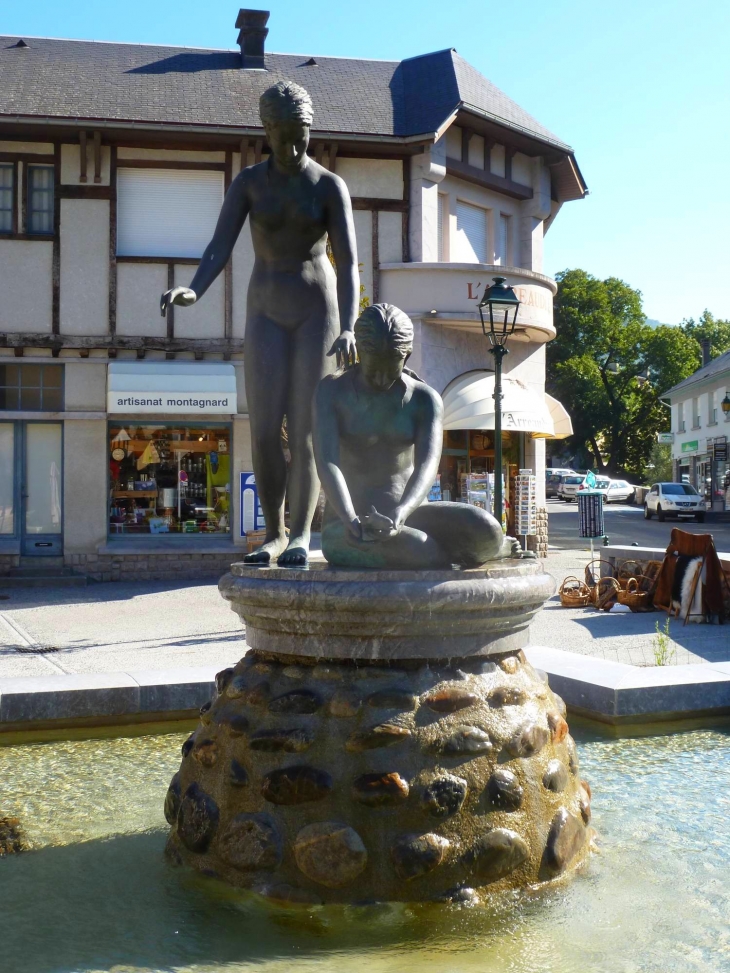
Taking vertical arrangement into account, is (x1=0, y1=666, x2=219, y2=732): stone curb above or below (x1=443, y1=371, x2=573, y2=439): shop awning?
below

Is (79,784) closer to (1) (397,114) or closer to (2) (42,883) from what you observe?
(2) (42,883)

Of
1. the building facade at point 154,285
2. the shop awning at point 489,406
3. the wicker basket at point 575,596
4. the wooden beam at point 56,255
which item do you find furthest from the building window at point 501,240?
the wicker basket at point 575,596

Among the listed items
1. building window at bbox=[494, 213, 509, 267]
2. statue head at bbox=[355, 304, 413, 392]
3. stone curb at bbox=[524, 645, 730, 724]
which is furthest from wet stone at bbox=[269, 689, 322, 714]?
building window at bbox=[494, 213, 509, 267]

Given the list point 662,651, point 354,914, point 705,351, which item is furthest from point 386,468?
point 705,351

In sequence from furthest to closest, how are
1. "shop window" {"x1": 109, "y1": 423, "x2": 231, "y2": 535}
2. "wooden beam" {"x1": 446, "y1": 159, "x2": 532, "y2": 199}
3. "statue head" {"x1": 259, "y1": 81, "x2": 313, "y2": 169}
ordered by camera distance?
"wooden beam" {"x1": 446, "y1": 159, "x2": 532, "y2": 199} < "shop window" {"x1": 109, "y1": 423, "x2": 231, "y2": 535} < "statue head" {"x1": 259, "y1": 81, "x2": 313, "y2": 169}

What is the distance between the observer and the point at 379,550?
3529 mm

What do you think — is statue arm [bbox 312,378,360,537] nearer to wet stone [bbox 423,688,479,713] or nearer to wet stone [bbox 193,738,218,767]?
wet stone [bbox 423,688,479,713]

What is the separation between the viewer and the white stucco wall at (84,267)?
17.9m

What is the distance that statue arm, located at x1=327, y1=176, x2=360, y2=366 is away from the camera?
15.0ft

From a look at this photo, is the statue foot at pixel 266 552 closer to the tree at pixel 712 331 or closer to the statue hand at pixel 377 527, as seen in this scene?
the statue hand at pixel 377 527

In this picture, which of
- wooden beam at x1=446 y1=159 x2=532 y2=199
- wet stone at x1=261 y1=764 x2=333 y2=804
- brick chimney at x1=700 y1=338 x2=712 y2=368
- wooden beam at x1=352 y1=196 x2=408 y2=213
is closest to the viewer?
wet stone at x1=261 y1=764 x2=333 y2=804

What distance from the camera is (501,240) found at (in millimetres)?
21422

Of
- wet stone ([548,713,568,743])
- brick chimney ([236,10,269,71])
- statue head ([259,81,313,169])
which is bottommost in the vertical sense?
wet stone ([548,713,568,743])

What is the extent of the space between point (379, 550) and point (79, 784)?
77.8 inches
